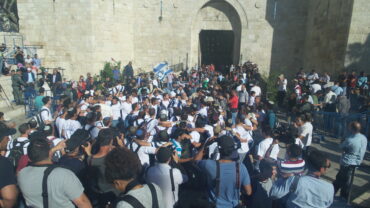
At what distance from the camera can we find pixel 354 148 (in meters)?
5.06

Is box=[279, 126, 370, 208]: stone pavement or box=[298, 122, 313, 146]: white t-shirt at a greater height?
box=[298, 122, 313, 146]: white t-shirt

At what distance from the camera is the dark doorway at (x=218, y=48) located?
20109 millimetres

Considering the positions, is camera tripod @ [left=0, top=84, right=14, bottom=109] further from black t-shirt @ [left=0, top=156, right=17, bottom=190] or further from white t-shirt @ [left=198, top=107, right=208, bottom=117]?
black t-shirt @ [left=0, top=156, right=17, bottom=190]

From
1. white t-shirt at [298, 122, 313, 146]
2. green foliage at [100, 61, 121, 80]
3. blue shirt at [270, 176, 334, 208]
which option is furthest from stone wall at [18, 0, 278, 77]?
blue shirt at [270, 176, 334, 208]

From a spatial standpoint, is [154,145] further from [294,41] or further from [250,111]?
[294,41]

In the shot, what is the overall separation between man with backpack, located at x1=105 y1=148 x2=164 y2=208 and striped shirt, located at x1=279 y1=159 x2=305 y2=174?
183 cm

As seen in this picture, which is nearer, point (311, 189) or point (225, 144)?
point (311, 189)

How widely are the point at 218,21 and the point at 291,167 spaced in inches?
626

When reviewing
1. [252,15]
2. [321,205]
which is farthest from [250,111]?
[252,15]

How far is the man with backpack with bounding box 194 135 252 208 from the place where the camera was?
3334 mm

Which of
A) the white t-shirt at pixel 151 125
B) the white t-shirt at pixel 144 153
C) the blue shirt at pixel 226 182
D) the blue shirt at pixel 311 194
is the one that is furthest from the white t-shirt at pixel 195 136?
the blue shirt at pixel 311 194

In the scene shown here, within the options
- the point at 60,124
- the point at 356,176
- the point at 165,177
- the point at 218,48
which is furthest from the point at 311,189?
the point at 218,48

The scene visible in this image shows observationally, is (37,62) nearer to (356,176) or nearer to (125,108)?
(125,108)

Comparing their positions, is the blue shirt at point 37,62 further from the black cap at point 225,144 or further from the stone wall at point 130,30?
the black cap at point 225,144
